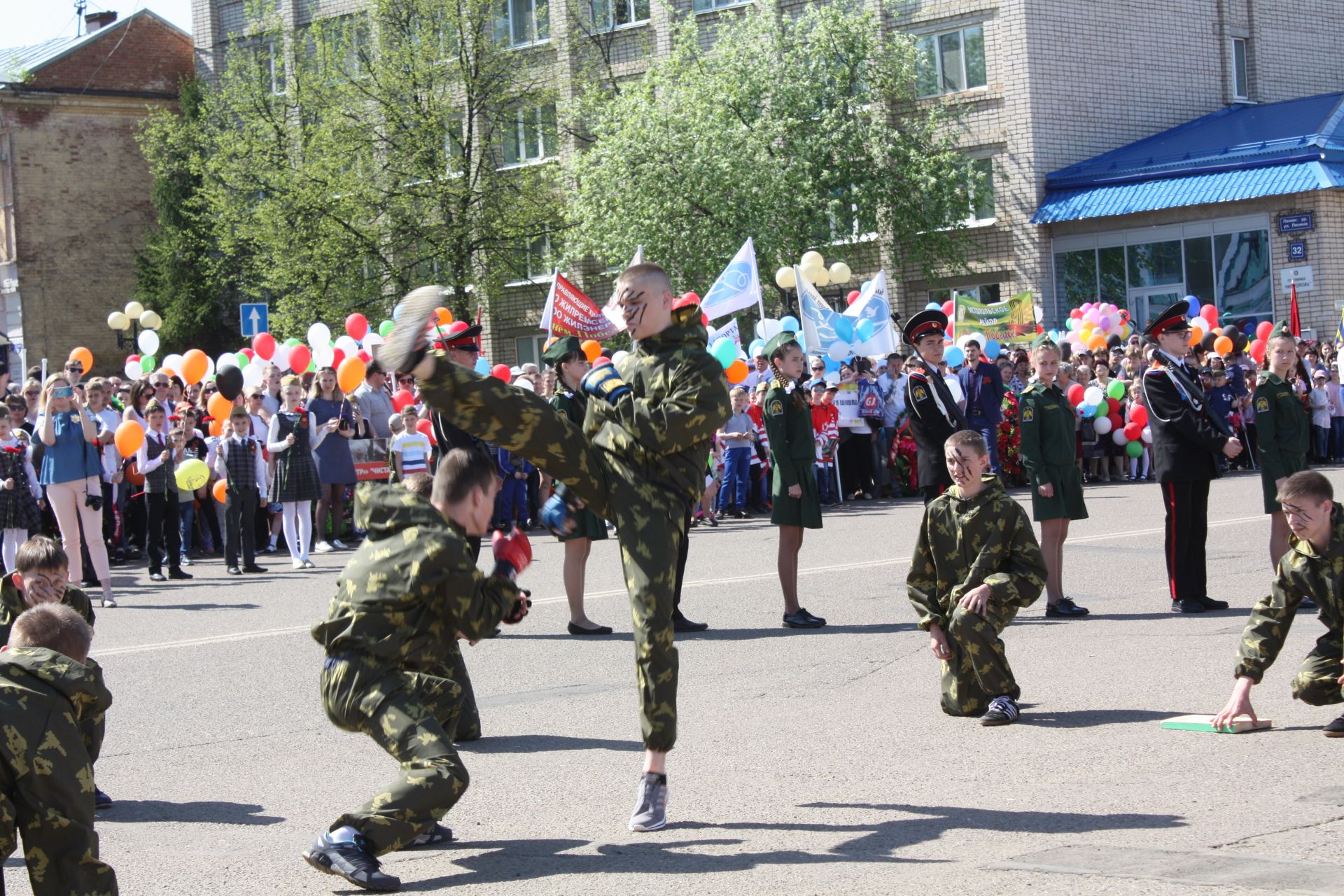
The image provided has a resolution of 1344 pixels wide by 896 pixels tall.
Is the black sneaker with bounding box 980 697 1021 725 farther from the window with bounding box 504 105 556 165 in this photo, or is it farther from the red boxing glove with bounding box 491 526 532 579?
the window with bounding box 504 105 556 165

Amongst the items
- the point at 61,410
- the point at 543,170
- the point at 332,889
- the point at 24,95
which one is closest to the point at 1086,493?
the point at 61,410

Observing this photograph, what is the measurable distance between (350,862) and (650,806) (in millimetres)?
1198

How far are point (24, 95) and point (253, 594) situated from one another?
3995cm

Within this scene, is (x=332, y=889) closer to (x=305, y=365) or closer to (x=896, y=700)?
(x=896, y=700)

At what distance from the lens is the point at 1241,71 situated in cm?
4050

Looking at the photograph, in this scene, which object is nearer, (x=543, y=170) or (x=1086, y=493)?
(x=1086, y=493)

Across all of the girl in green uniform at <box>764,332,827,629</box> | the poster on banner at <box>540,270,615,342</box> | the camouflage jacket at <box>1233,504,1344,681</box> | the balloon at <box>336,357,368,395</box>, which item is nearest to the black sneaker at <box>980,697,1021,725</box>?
the camouflage jacket at <box>1233,504,1344,681</box>

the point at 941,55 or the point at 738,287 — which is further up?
the point at 941,55

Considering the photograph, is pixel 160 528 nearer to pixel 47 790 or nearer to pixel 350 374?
pixel 350 374

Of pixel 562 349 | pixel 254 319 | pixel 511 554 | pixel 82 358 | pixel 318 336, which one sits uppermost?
pixel 254 319

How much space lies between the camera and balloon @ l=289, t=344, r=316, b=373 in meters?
21.1

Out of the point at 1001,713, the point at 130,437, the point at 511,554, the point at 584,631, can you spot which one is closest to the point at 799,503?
the point at 584,631

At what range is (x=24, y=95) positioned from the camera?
161 ft

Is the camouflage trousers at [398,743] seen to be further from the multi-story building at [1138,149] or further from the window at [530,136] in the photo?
the window at [530,136]
